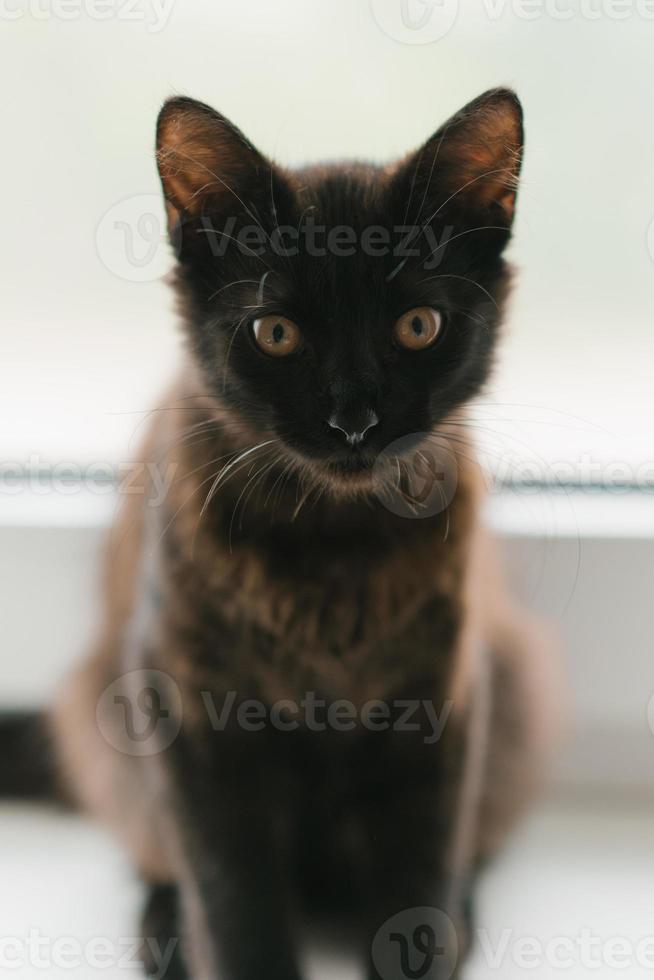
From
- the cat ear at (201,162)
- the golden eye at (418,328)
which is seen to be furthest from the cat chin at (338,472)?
the cat ear at (201,162)

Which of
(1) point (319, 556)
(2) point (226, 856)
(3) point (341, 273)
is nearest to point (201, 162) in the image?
(3) point (341, 273)

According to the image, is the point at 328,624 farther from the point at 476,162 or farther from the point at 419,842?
the point at 476,162

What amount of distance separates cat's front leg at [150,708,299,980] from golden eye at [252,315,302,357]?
0.33 meters

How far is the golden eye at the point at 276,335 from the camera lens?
75 centimetres

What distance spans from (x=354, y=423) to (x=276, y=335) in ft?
0.36

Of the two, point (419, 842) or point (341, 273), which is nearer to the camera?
point (341, 273)

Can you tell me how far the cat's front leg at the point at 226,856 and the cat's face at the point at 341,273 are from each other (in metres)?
0.27

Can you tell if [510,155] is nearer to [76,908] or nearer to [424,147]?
[424,147]

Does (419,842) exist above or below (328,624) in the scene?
below

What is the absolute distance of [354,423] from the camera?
2.30 feet

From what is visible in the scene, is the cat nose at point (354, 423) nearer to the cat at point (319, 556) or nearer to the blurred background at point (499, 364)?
the cat at point (319, 556)

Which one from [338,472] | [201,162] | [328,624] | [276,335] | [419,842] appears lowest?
[419,842]

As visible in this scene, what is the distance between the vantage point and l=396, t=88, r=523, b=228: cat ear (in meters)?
0.72

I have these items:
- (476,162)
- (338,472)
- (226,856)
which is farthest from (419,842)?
(476,162)
